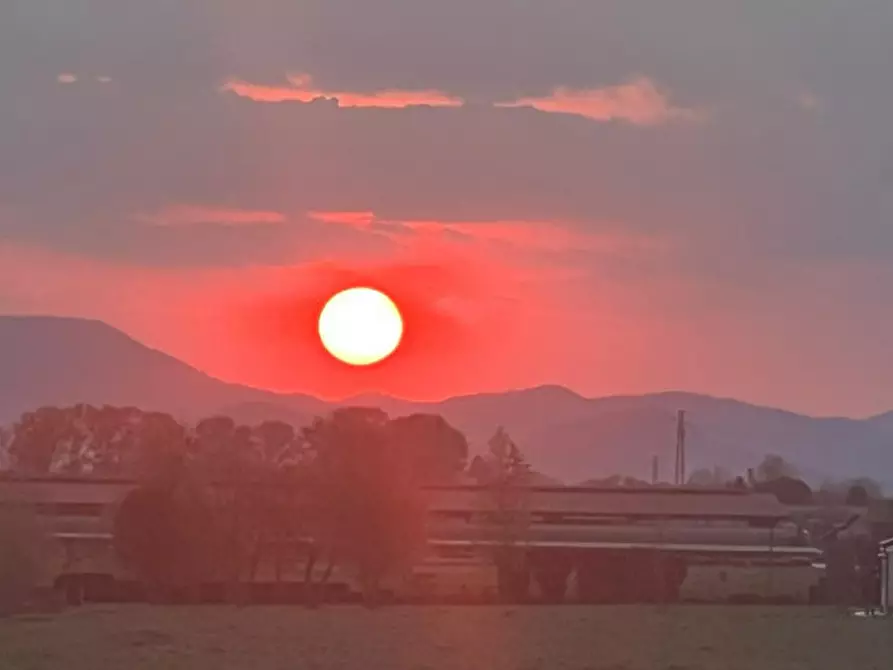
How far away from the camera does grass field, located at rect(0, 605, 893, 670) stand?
28.3 m

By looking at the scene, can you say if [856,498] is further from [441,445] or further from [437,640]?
[437,640]

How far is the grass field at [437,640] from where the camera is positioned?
28.3 meters

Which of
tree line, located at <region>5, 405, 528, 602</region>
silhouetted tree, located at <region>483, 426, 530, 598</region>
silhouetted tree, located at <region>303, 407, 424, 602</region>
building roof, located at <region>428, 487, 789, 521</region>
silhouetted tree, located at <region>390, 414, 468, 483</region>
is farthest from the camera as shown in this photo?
silhouetted tree, located at <region>390, 414, 468, 483</region>

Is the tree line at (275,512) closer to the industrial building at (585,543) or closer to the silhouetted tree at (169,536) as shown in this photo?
the silhouetted tree at (169,536)

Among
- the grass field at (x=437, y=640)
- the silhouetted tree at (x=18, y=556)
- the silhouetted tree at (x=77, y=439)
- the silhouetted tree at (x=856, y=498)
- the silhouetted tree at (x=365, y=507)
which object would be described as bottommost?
the grass field at (x=437, y=640)

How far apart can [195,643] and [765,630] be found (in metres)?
14.2

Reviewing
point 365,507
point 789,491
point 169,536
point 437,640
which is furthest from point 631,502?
point 437,640

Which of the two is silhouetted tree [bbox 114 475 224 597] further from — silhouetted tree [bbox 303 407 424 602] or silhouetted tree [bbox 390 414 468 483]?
silhouetted tree [bbox 390 414 468 483]

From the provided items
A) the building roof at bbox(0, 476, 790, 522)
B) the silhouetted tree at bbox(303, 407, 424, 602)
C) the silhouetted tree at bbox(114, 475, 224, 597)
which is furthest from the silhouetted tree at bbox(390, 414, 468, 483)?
the silhouetted tree at bbox(114, 475, 224, 597)

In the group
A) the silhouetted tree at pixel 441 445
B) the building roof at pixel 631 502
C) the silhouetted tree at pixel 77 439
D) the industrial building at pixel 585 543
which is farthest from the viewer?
the silhouetted tree at pixel 441 445

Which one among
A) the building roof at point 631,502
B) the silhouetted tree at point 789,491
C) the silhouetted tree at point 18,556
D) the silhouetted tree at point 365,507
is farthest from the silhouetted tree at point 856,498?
the silhouetted tree at point 18,556

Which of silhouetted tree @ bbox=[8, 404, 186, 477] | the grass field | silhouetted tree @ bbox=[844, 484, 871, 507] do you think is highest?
silhouetted tree @ bbox=[8, 404, 186, 477]

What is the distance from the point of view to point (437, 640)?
110 feet

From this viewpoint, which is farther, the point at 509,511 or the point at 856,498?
the point at 856,498
